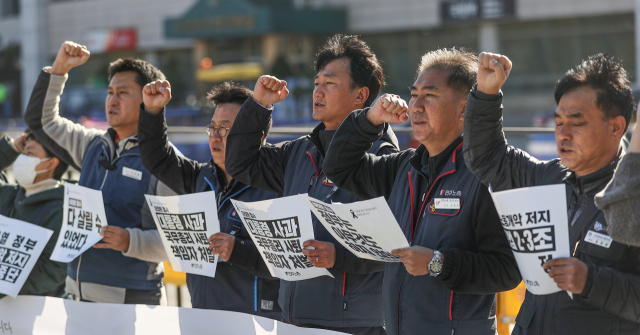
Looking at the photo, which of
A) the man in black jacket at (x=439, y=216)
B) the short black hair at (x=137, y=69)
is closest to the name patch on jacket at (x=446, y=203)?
the man in black jacket at (x=439, y=216)

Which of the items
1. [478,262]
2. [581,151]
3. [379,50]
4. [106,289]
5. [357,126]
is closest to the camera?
[581,151]

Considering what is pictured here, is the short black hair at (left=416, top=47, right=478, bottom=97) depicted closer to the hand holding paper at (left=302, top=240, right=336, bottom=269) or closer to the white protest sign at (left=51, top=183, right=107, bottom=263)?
the hand holding paper at (left=302, top=240, right=336, bottom=269)

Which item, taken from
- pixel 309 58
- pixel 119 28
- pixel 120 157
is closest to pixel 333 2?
pixel 309 58

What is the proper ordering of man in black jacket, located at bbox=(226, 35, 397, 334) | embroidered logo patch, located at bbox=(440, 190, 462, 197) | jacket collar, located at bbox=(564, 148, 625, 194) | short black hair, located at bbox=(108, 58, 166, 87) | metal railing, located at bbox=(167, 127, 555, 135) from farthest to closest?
metal railing, located at bbox=(167, 127, 555, 135), short black hair, located at bbox=(108, 58, 166, 87), man in black jacket, located at bbox=(226, 35, 397, 334), embroidered logo patch, located at bbox=(440, 190, 462, 197), jacket collar, located at bbox=(564, 148, 625, 194)

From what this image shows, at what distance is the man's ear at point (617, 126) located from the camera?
254 cm

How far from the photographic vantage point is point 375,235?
2783 millimetres

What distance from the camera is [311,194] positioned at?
3467 millimetres

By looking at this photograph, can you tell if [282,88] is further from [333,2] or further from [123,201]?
[333,2]

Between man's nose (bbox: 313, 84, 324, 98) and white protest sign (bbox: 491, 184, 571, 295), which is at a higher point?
man's nose (bbox: 313, 84, 324, 98)

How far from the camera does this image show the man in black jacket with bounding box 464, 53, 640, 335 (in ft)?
7.55

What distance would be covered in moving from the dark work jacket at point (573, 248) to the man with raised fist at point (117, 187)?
2.11 meters

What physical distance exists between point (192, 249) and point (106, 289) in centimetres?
83

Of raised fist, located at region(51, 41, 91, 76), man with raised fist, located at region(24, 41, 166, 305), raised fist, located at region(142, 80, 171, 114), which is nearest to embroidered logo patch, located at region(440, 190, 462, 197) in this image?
raised fist, located at region(142, 80, 171, 114)

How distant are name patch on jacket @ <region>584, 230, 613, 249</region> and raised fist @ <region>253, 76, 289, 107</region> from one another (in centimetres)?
178
